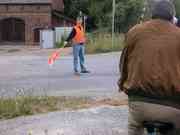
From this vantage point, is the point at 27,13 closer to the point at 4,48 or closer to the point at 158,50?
the point at 4,48

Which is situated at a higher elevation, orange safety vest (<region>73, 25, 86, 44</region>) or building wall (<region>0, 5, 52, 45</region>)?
building wall (<region>0, 5, 52, 45</region>)

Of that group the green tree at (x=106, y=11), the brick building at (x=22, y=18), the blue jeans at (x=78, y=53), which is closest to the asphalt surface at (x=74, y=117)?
the blue jeans at (x=78, y=53)

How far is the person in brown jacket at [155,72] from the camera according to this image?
15.8ft

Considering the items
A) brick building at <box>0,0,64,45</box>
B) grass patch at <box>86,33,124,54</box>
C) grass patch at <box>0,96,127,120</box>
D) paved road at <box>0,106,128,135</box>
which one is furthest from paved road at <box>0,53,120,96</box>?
brick building at <box>0,0,64,45</box>

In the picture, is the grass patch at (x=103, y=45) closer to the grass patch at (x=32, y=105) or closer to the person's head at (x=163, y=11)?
the grass patch at (x=32, y=105)

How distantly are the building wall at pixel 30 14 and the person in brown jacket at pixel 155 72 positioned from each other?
4831 centimetres

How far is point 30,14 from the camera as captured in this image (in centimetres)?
5328

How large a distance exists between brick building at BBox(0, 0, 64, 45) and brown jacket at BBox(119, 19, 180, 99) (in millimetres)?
47979

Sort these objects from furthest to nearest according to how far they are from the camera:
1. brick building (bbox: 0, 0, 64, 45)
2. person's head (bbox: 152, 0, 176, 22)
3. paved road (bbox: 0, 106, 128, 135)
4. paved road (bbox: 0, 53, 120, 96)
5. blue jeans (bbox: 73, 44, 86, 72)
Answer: brick building (bbox: 0, 0, 64, 45), blue jeans (bbox: 73, 44, 86, 72), paved road (bbox: 0, 53, 120, 96), paved road (bbox: 0, 106, 128, 135), person's head (bbox: 152, 0, 176, 22)

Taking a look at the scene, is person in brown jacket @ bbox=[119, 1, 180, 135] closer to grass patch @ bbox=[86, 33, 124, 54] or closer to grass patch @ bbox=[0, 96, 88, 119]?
grass patch @ bbox=[0, 96, 88, 119]

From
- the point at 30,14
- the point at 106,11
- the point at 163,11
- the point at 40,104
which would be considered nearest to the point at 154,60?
the point at 163,11

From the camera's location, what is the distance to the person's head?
4984 millimetres

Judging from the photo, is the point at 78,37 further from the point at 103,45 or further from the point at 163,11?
the point at 103,45

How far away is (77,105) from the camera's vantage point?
11.4 metres
